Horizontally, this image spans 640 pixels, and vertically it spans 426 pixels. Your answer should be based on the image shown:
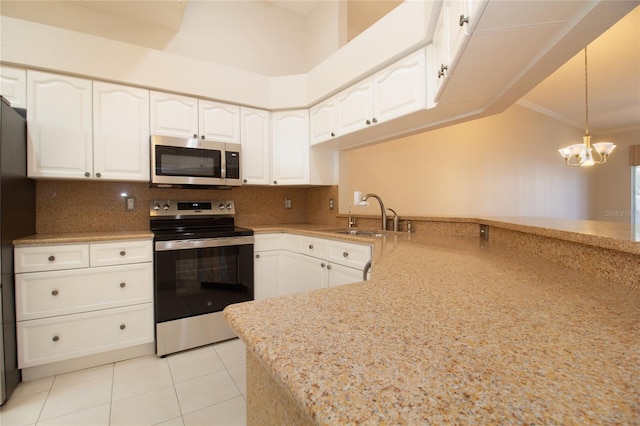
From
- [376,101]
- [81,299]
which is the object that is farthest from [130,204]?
[376,101]

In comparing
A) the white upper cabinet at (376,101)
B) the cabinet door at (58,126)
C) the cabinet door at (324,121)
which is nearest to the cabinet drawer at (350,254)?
the white upper cabinet at (376,101)

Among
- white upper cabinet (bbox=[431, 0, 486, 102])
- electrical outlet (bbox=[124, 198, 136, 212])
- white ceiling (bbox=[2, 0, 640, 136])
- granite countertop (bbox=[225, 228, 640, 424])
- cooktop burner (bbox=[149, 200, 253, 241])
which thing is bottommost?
granite countertop (bbox=[225, 228, 640, 424])

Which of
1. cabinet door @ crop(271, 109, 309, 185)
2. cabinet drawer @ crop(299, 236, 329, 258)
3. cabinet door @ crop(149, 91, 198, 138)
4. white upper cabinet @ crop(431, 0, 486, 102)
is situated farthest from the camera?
cabinet door @ crop(271, 109, 309, 185)

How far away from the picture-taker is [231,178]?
265 centimetres

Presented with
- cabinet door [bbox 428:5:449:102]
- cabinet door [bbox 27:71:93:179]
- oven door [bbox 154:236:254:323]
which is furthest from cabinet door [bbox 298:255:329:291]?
cabinet door [bbox 27:71:93:179]

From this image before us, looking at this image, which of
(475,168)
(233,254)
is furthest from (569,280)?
(475,168)

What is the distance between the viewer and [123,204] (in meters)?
2.54

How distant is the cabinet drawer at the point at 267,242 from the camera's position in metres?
2.64

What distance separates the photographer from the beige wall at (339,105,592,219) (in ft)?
11.3

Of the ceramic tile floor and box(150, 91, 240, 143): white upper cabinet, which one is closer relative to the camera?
the ceramic tile floor

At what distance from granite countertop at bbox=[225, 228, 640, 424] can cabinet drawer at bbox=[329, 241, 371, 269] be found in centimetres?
108

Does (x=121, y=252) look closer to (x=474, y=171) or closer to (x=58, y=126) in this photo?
(x=58, y=126)

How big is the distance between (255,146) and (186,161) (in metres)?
0.67

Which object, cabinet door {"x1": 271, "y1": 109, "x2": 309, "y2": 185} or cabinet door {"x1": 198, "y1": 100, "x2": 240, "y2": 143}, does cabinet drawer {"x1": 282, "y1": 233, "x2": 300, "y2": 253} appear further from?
cabinet door {"x1": 198, "y1": 100, "x2": 240, "y2": 143}
